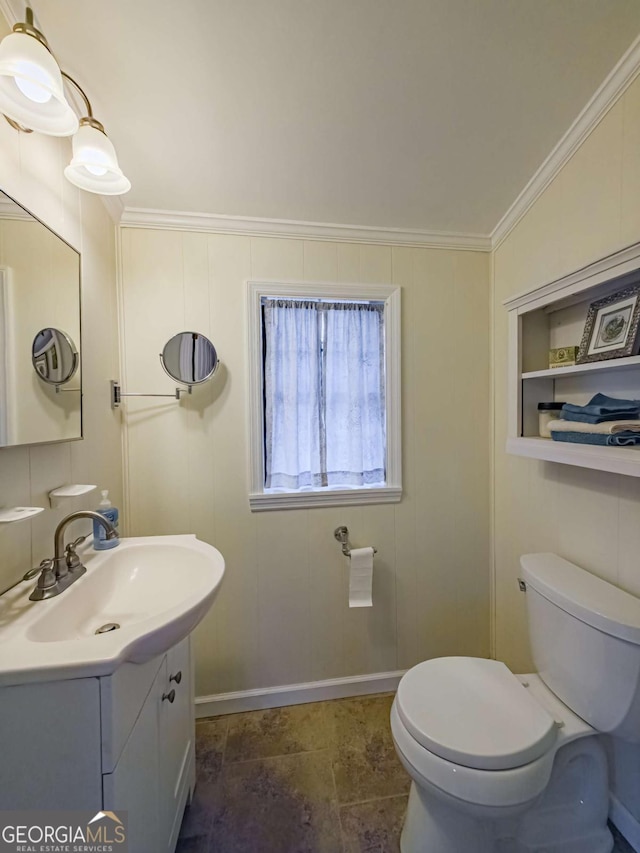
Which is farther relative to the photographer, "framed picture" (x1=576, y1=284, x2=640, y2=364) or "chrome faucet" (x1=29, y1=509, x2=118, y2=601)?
"framed picture" (x1=576, y1=284, x2=640, y2=364)

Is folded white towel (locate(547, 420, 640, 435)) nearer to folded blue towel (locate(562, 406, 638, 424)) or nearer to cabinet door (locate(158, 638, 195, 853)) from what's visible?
folded blue towel (locate(562, 406, 638, 424))

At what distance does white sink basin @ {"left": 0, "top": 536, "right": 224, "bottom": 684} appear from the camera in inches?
22.0

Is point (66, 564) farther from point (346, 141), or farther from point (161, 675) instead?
point (346, 141)

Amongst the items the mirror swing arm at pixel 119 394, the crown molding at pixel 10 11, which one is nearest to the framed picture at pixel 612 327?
the mirror swing arm at pixel 119 394

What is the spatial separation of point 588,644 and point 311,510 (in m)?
1.04

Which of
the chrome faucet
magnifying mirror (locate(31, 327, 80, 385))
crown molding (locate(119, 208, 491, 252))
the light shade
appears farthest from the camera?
crown molding (locate(119, 208, 491, 252))

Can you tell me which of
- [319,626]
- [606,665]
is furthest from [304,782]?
[606,665]

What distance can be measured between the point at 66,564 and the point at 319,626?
1.12 metres

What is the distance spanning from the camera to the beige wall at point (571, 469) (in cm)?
103

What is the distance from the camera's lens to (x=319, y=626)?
155 cm

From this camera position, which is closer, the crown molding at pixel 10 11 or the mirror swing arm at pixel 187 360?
the crown molding at pixel 10 11

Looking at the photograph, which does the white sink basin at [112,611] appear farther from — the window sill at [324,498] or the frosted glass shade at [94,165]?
the frosted glass shade at [94,165]

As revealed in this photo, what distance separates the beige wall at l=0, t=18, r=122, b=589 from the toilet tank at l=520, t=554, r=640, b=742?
1.53m

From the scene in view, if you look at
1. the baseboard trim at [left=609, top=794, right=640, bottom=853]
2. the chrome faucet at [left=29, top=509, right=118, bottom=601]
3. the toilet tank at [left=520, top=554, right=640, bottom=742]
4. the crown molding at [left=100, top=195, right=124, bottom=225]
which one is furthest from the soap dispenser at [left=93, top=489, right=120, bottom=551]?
the baseboard trim at [left=609, top=794, right=640, bottom=853]
